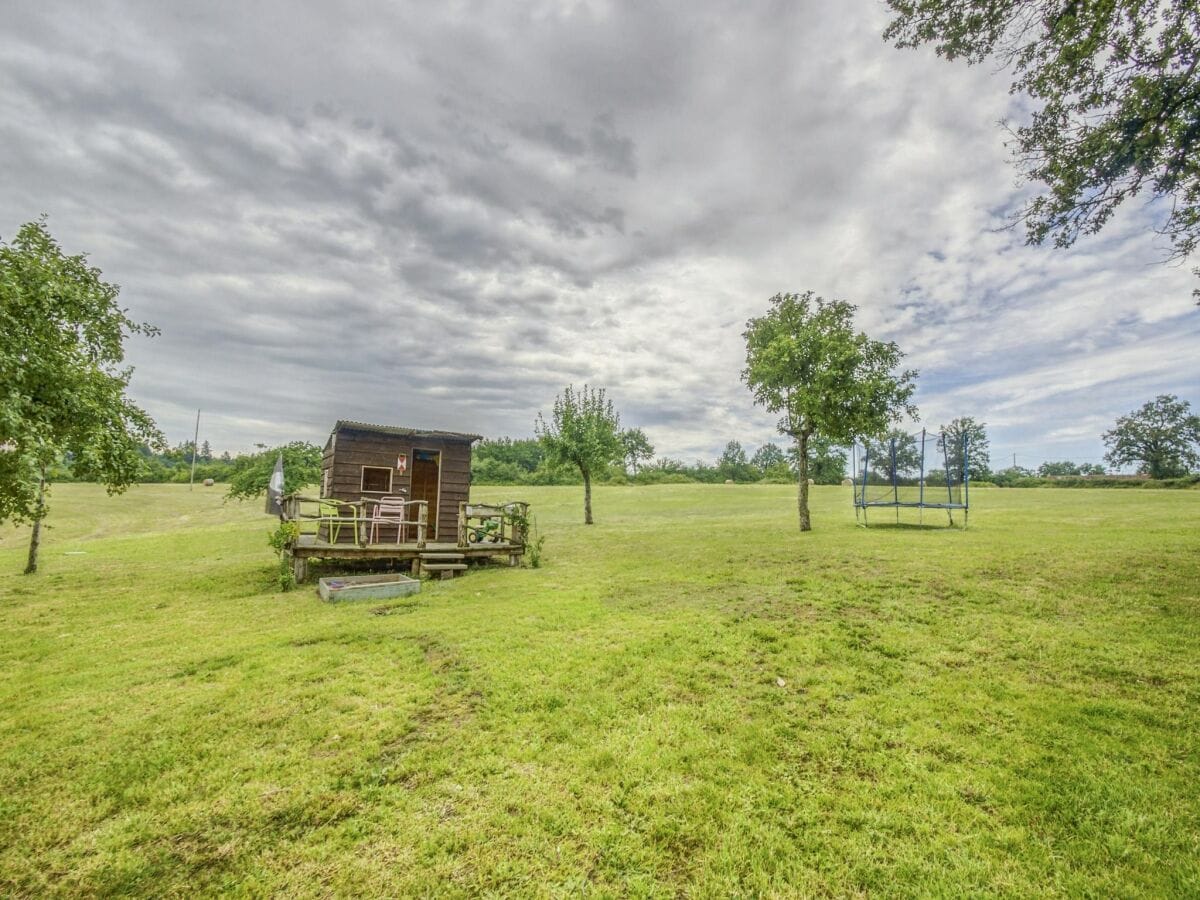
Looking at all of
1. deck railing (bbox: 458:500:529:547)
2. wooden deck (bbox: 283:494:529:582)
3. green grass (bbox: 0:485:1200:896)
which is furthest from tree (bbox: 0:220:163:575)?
deck railing (bbox: 458:500:529:547)

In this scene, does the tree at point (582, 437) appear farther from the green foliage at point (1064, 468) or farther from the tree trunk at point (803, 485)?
the green foliage at point (1064, 468)

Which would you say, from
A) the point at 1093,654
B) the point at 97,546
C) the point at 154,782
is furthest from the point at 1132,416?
the point at 97,546

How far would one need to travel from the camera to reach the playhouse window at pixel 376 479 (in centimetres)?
1564

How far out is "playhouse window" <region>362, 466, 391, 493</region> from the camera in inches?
616

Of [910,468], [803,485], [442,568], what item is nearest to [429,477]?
[442,568]

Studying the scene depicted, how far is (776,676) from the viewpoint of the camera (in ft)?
18.5

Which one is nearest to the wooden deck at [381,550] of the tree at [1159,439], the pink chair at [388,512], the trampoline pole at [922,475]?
the pink chair at [388,512]

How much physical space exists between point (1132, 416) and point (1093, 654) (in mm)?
94880

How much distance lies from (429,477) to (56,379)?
381 inches

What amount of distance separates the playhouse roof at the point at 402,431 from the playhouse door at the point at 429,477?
0.67 m

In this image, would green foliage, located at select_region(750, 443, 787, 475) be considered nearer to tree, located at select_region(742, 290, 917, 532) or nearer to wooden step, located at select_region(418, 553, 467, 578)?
tree, located at select_region(742, 290, 917, 532)

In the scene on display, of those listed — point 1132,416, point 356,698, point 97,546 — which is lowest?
point 97,546

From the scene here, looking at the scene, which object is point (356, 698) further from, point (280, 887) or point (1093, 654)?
point (1093, 654)

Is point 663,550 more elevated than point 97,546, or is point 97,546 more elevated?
point 663,550
